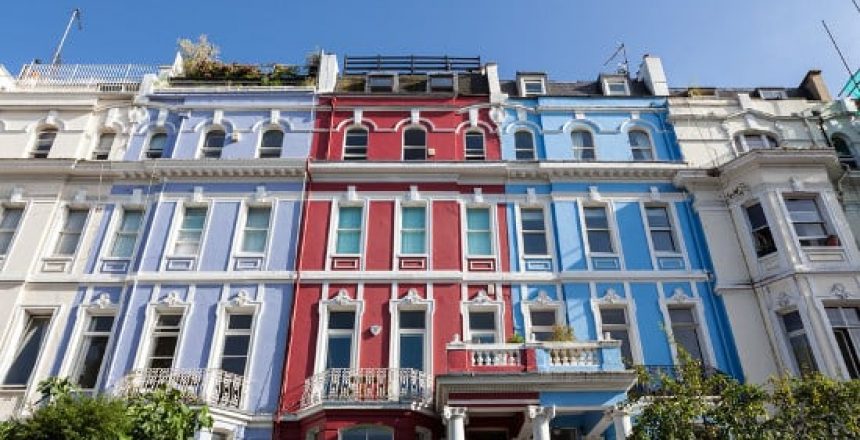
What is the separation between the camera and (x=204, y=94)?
2194cm

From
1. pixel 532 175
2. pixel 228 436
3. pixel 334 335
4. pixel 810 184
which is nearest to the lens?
pixel 228 436

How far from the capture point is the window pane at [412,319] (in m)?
17.5

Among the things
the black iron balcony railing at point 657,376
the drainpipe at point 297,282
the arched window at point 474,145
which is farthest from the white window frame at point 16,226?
the black iron balcony railing at point 657,376

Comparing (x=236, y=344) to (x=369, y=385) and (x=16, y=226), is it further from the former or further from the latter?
(x=16, y=226)

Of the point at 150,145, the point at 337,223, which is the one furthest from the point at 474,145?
the point at 150,145

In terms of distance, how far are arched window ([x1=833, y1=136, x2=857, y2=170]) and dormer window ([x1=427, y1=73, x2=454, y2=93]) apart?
1321cm

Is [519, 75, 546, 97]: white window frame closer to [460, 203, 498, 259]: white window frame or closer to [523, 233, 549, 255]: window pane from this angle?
[460, 203, 498, 259]: white window frame

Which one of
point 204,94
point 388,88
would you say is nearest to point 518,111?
point 388,88

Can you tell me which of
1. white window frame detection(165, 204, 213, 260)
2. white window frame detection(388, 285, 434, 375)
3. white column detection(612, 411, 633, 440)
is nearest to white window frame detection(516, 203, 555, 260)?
white window frame detection(388, 285, 434, 375)

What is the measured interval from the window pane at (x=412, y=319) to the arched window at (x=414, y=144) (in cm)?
565

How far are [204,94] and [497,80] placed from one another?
10375 millimetres

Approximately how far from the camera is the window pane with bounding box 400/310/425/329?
1755 cm

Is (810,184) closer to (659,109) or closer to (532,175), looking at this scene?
(659,109)

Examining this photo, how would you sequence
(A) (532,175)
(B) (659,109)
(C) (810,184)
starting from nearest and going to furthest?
(C) (810,184)
(A) (532,175)
(B) (659,109)
